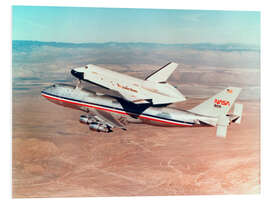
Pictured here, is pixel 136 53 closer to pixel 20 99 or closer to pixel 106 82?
pixel 106 82

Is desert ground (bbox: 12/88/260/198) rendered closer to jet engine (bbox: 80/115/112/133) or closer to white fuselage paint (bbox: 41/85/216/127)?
white fuselage paint (bbox: 41/85/216/127)

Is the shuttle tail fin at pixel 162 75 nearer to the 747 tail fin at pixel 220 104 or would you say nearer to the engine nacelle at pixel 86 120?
the 747 tail fin at pixel 220 104

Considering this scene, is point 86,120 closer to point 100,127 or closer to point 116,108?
point 100,127

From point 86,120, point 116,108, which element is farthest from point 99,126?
point 116,108

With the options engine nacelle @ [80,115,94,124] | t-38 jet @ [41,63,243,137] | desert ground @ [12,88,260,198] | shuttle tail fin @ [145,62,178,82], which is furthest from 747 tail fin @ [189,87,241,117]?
engine nacelle @ [80,115,94,124]

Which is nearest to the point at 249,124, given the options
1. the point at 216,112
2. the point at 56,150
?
the point at 216,112

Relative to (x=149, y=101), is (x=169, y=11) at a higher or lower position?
higher

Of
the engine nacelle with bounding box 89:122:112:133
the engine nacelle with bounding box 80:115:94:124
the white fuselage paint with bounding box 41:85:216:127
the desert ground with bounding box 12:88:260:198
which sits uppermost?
the white fuselage paint with bounding box 41:85:216:127

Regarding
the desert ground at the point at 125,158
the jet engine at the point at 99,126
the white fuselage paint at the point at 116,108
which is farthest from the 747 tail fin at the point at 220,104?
the jet engine at the point at 99,126
